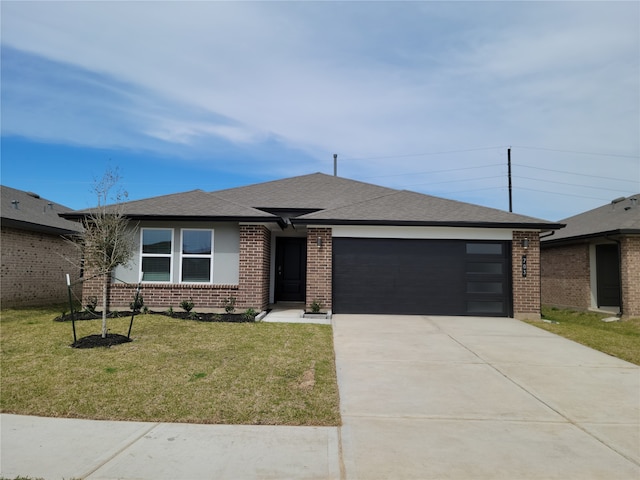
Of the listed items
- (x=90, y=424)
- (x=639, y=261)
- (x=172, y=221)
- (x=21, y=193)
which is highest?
(x=21, y=193)

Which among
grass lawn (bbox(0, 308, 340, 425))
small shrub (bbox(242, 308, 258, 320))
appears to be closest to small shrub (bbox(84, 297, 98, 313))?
grass lawn (bbox(0, 308, 340, 425))

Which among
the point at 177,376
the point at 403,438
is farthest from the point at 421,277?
the point at 403,438

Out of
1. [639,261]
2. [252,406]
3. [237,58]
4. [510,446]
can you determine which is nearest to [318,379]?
[252,406]

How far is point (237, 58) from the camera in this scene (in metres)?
11.1

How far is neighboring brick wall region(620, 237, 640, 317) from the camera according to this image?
12844 millimetres

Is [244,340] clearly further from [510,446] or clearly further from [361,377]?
[510,446]

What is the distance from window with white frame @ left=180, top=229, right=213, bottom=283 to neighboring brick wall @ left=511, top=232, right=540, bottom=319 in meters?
9.24

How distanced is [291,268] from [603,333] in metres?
9.64

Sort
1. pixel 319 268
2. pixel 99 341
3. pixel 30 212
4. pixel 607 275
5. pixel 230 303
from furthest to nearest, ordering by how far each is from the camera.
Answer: pixel 607 275, pixel 30 212, pixel 319 268, pixel 230 303, pixel 99 341

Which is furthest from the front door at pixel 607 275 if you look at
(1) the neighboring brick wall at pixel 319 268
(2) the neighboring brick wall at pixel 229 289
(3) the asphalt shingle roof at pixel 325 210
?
(2) the neighboring brick wall at pixel 229 289

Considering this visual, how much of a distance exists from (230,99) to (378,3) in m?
5.84

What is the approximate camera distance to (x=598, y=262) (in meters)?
15.0

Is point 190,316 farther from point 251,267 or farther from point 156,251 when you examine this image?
point 156,251

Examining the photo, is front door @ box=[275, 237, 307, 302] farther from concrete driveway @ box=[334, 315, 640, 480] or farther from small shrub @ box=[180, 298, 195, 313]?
concrete driveway @ box=[334, 315, 640, 480]
